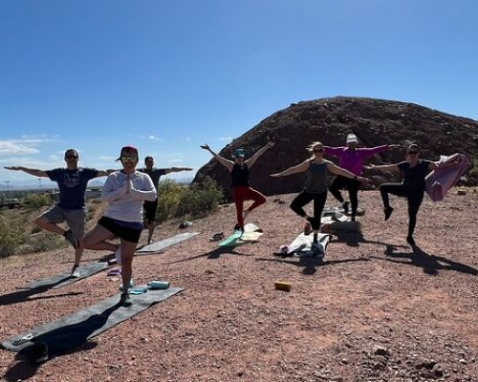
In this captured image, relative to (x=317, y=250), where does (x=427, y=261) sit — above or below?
below

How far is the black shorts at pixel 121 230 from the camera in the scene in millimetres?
4910

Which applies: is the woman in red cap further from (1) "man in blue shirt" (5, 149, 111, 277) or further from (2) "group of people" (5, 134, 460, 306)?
(1) "man in blue shirt" (5, 149, 111, 277)

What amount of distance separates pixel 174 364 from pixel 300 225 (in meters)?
6.95

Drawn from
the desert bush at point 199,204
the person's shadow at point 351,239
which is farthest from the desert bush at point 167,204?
the person's shadow at point 351,239

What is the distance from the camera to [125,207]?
4.91 metres

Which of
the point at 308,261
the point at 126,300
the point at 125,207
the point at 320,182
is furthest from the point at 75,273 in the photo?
the point at 320,182

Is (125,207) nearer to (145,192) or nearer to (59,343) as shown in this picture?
(145,192)

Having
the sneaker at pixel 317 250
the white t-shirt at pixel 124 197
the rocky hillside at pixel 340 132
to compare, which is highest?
the rocky hillside at pixel 340 132

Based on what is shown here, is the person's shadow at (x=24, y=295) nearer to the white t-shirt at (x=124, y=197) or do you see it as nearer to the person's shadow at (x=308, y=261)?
the white t-shirt at (x=124, y=197)

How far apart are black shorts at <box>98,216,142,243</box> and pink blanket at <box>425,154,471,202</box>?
6032 mm

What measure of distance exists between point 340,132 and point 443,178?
15.6m

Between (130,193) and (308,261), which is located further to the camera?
(308,261)

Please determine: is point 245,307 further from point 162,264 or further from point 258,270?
point 162,264

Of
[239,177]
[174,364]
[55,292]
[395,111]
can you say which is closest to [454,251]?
[239,177]
